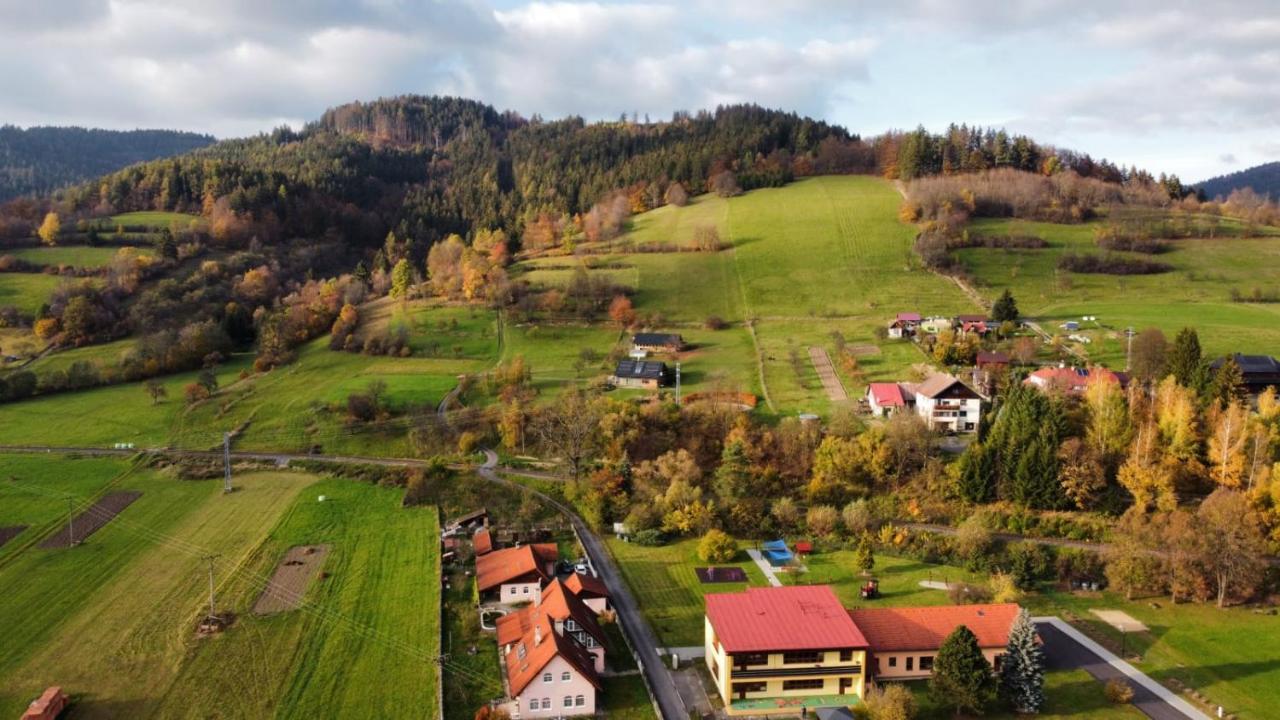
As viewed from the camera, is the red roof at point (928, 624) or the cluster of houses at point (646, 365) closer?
the red roof at point (928, 624)

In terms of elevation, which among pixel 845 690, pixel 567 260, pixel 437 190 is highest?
pixel 437 190

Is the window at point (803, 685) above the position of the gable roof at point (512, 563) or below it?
below

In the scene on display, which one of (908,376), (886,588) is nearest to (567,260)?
(908,376)

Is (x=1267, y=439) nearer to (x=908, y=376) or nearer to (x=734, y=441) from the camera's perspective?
(x=908, y=376)

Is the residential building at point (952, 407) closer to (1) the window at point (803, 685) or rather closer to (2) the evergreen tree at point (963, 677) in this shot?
(2) the evergreen tree at point (963, 677)

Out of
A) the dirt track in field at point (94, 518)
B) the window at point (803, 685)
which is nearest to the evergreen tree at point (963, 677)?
the window at point (803, 685)

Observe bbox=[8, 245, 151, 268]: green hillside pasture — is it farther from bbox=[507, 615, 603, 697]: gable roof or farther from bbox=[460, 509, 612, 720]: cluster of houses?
bbox=[507, 615, 603, 697]: gable roof
